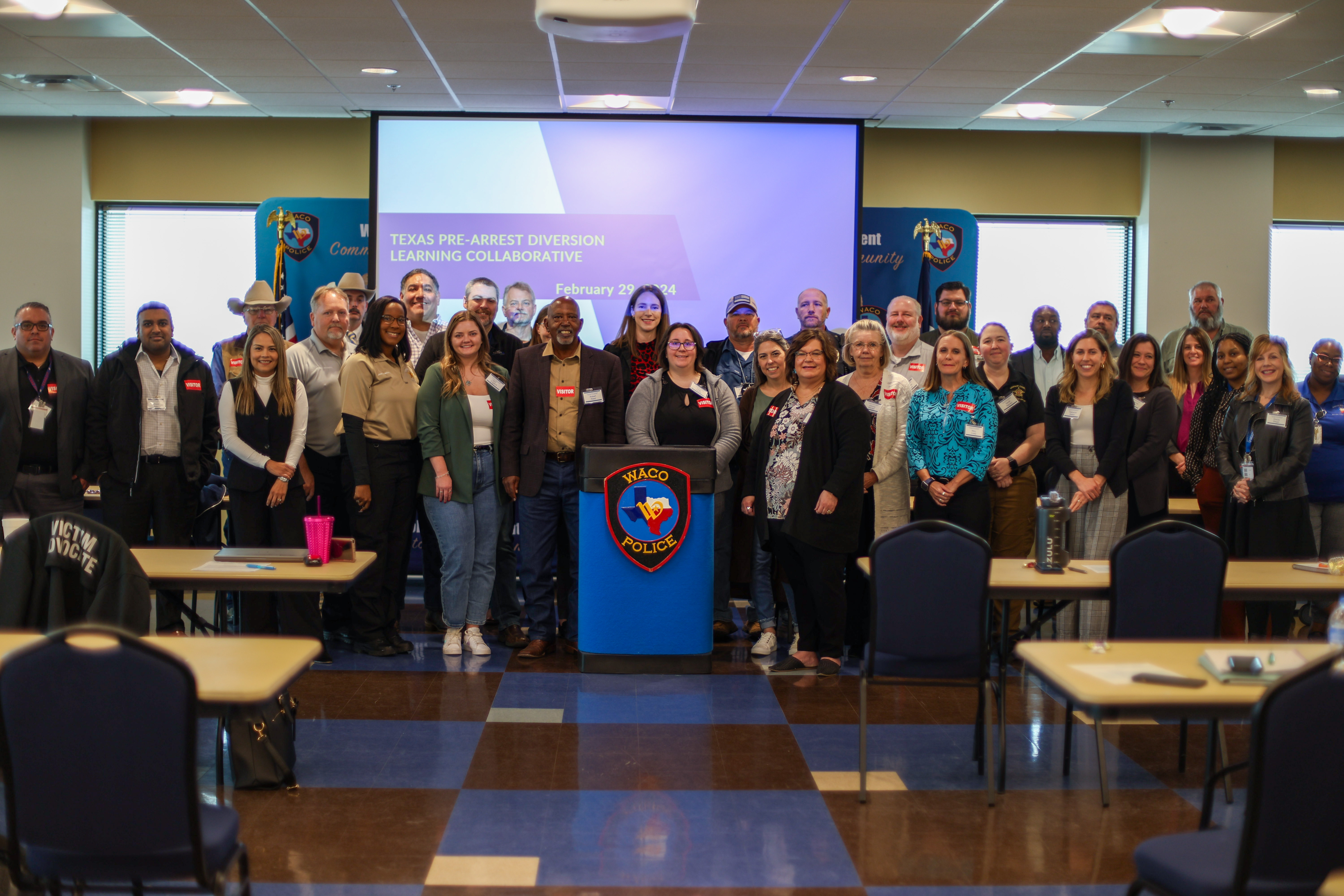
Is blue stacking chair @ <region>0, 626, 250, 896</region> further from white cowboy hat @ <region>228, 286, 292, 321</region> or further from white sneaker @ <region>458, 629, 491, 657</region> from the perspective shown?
white cowboy hat @ <region>228, 286, 292, 321</region>

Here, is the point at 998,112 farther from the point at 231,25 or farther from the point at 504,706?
the point at 504,706

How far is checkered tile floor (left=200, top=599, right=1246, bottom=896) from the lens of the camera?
2799mm

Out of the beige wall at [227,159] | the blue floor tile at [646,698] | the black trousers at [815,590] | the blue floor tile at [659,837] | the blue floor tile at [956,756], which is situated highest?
the beige wall at [227,159]

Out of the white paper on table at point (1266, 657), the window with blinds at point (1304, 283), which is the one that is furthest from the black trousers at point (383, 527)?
the window with blinds at point (1304, 283)

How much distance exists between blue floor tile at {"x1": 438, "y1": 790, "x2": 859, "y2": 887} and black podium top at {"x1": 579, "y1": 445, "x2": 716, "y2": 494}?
163cm

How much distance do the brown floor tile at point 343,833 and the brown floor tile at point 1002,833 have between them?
1.21m

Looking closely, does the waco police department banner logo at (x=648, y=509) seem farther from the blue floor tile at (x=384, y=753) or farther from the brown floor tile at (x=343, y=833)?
the brown floor tile at (x=343, y=833)

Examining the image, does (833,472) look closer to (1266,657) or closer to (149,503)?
(1266,657)

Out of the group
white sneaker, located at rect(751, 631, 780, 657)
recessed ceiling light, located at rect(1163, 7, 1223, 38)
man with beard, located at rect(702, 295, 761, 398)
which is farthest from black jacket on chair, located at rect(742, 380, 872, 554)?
recessed ceiling light, located at rect(1163, 7, 1223, 38)

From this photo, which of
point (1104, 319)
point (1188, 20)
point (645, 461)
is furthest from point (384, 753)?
point (1188, 20)

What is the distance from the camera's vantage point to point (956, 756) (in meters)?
3.76

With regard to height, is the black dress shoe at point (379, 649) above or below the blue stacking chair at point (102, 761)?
below

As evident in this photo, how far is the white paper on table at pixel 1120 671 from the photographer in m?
2.34

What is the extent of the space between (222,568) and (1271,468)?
185 inches
